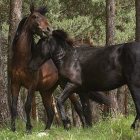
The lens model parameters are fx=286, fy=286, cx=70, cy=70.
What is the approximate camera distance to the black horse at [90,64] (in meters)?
5.76

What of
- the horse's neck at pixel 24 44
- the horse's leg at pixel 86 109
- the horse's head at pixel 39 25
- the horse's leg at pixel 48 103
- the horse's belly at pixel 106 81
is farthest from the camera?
the horse's leg at pixel 48 103

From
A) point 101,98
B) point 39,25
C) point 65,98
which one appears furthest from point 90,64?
point 39,25

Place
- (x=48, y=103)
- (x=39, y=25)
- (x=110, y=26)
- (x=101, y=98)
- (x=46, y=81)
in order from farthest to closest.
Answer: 1. (x=110, y=26)
2. (x=48, y=103)
3. (x=46, y=81)
4. (x=101, y=98)
5. (x=39, y=25)

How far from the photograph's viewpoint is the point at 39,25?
7184mm

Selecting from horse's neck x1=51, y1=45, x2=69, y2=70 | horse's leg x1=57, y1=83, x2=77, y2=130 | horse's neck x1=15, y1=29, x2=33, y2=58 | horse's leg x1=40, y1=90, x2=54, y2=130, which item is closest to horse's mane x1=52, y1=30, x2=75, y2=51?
horse's neck x1=51, y1=45, x2=69, y2=70

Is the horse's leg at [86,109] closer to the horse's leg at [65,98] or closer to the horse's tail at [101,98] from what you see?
the horse's tail at [101,98]

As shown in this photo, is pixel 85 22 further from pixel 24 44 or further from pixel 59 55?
pixel 59 55

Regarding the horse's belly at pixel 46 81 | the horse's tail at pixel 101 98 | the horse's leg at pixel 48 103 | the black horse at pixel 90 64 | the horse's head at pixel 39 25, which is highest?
the horse's head at pixel 39 25

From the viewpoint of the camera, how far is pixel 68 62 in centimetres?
682

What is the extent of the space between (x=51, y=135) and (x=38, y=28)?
8.97 ft

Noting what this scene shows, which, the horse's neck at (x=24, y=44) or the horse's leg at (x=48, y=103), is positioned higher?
the horse's neck at (x=24, y=44)

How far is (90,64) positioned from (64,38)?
0.95 m

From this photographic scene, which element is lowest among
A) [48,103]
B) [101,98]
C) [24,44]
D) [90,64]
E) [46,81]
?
[48,103]

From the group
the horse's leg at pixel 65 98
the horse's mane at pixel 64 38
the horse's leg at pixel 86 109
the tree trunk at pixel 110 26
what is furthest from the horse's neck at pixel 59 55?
the tree trunk at pixel 110 26
